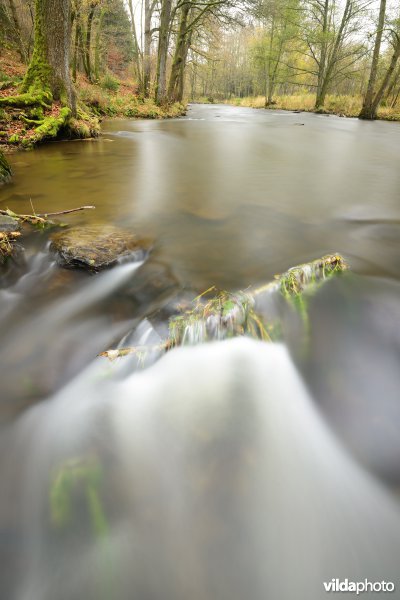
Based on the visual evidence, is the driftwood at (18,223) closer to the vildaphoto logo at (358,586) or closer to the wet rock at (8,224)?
the wet rock at (8,224)

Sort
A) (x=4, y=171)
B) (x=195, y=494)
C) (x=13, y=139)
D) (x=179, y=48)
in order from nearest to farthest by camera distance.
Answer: (x=195, y=494)
(x=4, y=171)
(x=13, y=139)
(x=179, y=48)

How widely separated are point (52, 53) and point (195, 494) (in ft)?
31.3

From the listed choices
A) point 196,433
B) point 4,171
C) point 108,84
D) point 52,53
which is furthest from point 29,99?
point 108,84

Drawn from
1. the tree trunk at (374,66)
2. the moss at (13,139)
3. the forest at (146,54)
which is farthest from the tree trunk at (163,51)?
the moss at (13,139)

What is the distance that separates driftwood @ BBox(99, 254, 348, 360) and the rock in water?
920 millimetres

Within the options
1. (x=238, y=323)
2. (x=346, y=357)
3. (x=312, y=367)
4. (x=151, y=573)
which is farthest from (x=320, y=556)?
(x=238, y=323)

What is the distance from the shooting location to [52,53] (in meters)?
7.48

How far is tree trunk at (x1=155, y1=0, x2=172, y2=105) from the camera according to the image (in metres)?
14.6

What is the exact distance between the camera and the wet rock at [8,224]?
2897 mm

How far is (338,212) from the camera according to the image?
13.1ft

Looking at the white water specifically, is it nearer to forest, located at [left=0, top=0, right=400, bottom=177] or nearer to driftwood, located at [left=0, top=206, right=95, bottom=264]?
driftwood, located at [left=0, top=206, right=95, bottom=264]

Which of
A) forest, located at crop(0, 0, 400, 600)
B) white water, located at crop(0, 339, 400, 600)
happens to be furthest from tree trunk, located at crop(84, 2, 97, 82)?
white water, located at crop(0, 339, 400, 600)

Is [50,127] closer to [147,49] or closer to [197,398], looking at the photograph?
[197,398]

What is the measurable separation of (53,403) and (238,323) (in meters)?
1.13
